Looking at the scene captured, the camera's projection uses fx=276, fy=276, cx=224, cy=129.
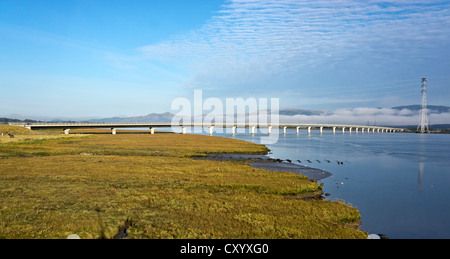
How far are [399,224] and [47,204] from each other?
2395cm

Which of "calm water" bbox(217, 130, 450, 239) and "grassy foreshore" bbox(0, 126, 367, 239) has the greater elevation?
"grassy foreshore" bbox(0, 126, 367, 239)

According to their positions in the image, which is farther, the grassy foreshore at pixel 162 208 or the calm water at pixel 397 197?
the calm water at pixel 397 197

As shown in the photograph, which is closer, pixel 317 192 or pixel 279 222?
pixel 279 222

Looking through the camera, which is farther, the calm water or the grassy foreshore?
the calm water

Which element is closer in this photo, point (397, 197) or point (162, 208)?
point (162, 208)

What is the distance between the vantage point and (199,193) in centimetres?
2241

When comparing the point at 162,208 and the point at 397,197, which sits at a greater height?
the point at 162,208

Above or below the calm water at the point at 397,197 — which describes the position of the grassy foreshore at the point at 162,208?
above
